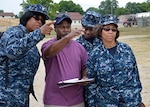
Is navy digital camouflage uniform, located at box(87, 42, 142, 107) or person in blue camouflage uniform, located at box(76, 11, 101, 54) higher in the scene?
person in blue camouflage uniform, located at box(76, 11, 101, 54)

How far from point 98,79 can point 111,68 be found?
0.18m

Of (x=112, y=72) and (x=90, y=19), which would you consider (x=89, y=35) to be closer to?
(x=90, y=19)

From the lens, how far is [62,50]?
3.10 meters

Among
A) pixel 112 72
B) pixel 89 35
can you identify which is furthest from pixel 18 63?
pixel 89 35

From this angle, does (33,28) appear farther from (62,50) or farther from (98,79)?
(98,79)

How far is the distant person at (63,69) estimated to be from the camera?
308 cm

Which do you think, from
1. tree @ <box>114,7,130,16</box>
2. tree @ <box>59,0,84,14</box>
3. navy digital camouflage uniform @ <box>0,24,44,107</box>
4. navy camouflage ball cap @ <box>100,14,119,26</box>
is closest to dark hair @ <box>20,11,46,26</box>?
navy digital camouflage uniform @ <box>0,24,44,107</box>

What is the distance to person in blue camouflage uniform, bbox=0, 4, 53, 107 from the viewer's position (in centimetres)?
268

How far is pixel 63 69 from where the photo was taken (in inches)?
121

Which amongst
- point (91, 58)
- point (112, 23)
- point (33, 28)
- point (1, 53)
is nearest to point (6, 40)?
point (1, 53)

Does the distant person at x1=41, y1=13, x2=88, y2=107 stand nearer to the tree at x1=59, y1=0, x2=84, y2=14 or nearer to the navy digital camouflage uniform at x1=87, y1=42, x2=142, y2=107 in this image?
the navy digital camouflage uniform at x1=87, y1=42, x2=142, y2=107

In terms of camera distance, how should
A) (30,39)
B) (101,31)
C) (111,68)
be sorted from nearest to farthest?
(30,39), (111,68), (101,31)

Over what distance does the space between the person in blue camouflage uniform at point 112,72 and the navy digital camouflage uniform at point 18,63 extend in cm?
58

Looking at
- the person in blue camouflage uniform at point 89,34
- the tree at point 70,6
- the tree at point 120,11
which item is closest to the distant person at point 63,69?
the person in blue camouflage uniform at point 89,34
